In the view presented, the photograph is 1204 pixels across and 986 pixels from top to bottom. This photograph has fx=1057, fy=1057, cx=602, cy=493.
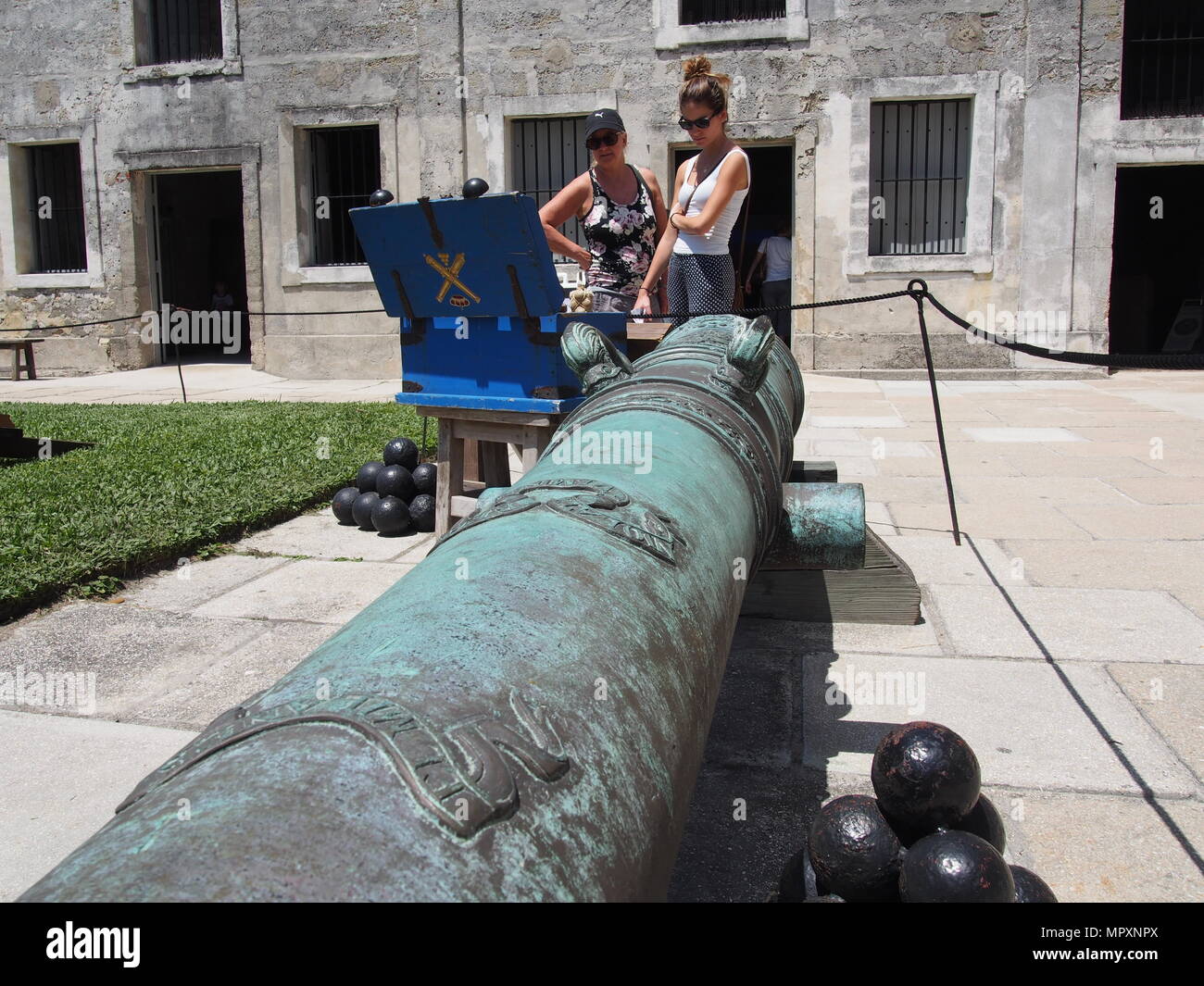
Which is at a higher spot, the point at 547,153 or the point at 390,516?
the point at 547,153

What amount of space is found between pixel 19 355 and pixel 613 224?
13175 millimetres

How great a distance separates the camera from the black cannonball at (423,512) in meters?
5.18

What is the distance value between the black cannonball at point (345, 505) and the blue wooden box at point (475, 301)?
86cm

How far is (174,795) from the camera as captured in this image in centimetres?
92

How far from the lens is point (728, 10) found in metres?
12.9

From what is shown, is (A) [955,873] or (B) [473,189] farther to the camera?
(B) [473,189]

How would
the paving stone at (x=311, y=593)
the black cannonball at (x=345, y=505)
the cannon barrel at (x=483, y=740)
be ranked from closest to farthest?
the cannon barrel at (x=483, y=740) → the paving stone at (x=311, y=593) → the black cannonball at (x=345, y=505)

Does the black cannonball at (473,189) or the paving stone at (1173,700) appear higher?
the black cannonball at (473,189)

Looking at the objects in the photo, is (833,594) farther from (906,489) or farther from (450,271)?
(906,489)

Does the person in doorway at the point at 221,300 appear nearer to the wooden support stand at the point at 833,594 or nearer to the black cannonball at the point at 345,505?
the black cannonball at the point at 345,505

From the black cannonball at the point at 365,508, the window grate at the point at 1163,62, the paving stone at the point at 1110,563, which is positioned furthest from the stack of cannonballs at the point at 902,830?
the window grate at the point at 1163,62

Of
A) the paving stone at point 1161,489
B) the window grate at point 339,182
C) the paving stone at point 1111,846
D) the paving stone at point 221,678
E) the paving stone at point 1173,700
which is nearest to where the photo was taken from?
the paving stone at point 1111,846

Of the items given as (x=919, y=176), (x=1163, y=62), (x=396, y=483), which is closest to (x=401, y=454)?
(x=396, y=483)
